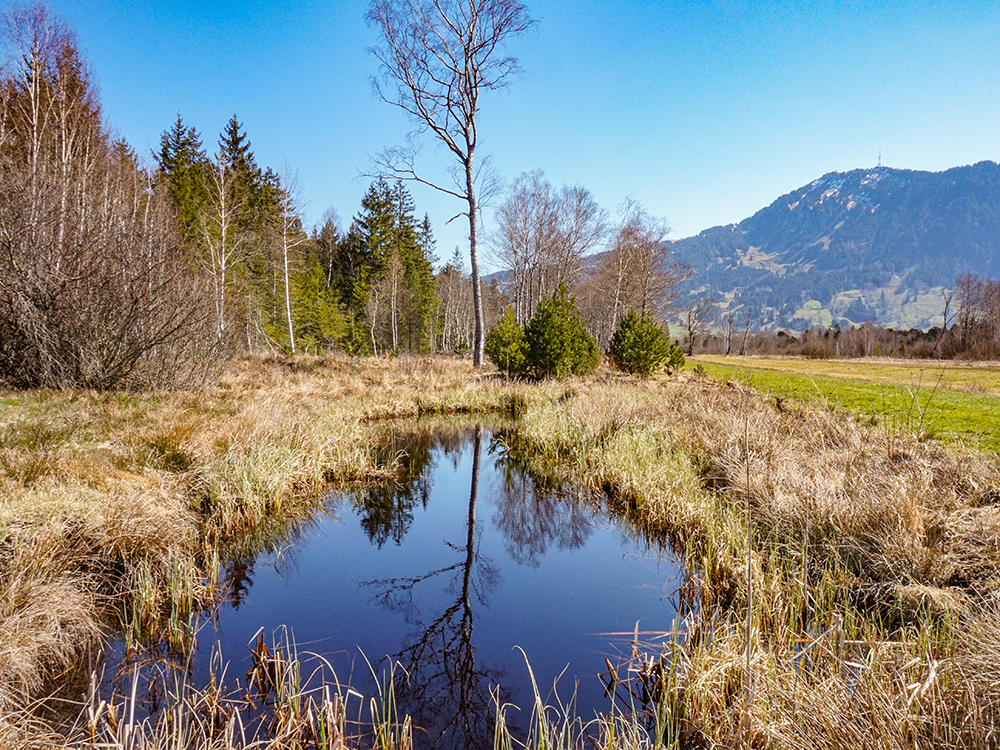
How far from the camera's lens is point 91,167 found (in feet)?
37.1

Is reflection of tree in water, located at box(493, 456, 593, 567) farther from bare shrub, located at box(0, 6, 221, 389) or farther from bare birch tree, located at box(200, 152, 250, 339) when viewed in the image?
bare birch tree, located at box(200, 152, 250, 339)

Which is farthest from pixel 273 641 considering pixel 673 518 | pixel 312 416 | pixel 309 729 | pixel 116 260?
pixel 116 260

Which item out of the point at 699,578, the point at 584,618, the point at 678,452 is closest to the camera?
the point at 584,618

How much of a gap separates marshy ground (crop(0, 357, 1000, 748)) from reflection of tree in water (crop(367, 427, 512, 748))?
0.27m

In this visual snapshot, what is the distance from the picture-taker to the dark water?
2988 mm

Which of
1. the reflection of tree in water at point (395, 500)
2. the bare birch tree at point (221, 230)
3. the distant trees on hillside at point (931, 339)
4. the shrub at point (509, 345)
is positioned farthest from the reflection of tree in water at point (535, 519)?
the distant trees on hillside at point (931, 339)

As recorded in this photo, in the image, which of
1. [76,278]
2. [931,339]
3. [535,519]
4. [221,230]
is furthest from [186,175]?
[931,339]

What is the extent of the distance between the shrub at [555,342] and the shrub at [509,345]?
298 millimetres

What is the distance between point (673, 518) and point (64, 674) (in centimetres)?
523

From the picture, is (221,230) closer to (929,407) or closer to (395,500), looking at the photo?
(395,500)

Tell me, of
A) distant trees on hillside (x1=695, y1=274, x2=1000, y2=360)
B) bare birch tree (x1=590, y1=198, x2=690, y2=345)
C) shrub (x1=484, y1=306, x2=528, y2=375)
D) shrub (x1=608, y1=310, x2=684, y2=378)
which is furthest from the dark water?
distant trees on hillside (x1=695, y1=274, x2=1000, y2=360)

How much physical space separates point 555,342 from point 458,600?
11648 mm

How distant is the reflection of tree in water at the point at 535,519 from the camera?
5.30 m

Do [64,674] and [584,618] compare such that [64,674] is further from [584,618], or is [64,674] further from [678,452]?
[678,452]
